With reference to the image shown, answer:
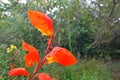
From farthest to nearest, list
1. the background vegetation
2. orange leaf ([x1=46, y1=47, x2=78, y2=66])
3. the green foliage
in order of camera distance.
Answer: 1. the background vegetation
2. the green foliage
3. orange leaf ([x1=46, y1=47, x2=78, y2=66])

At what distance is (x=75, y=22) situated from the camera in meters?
7.05

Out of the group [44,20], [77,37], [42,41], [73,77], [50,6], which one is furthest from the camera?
[77,37]

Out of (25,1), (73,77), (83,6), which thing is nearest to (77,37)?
(83,6)

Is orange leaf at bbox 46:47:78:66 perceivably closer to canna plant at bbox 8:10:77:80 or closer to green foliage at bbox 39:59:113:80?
canna plant at bbox 8:10:77:80

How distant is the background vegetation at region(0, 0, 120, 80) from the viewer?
5.78 m

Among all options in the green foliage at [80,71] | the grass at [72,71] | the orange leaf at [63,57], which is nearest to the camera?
the orange leaf at [63,57]

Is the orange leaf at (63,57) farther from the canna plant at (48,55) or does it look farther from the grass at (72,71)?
the grass at (72,71)

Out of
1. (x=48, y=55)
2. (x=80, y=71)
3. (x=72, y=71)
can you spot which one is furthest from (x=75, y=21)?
(x=48, y=55)

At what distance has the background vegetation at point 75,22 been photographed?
5782 mm

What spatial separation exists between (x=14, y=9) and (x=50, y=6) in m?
0.84

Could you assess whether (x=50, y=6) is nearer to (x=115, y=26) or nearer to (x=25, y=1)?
(x=25, y=1)

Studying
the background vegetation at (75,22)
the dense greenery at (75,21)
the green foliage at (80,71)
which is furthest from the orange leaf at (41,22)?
the dense greenery at (75,21)

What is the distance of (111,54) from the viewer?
7824 mm

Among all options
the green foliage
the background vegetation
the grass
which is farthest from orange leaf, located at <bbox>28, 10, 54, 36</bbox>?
the background vegetation
